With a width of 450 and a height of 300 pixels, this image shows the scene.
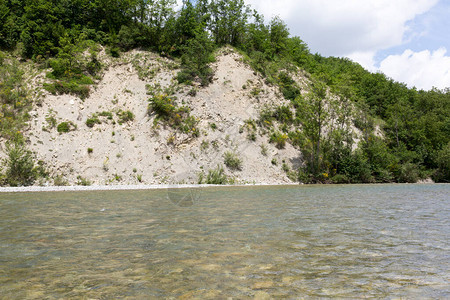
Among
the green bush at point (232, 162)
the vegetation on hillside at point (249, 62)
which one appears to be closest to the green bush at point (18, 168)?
the vegetation on hillside at point (249, 62)

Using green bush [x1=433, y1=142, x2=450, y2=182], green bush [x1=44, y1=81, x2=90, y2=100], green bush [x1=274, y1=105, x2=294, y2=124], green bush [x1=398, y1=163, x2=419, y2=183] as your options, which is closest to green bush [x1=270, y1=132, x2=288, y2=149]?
green bush [x1=274, y1=105, x2=294, y2=124]

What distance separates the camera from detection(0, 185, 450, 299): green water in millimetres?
4047

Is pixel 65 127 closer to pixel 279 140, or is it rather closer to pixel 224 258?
pixel 279 140

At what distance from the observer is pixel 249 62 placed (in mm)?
49594

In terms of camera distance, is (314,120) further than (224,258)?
Yes

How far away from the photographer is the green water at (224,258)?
159 inches

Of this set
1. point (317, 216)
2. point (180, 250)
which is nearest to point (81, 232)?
point (180, 250)

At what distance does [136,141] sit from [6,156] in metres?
12.7

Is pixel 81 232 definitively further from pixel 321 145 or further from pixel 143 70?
pixel 143 70

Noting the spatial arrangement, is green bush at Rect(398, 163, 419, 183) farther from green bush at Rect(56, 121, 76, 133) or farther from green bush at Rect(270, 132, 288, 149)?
green bush at Rect(56, 121, 76, 133)

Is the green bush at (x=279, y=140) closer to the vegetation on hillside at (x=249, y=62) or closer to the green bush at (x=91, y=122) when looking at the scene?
the vegetation on hillside at (x=249, y=62)

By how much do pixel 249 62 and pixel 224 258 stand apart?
47418mm

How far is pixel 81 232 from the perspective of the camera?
782 centimetres

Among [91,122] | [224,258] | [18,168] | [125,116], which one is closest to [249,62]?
[125,116]
